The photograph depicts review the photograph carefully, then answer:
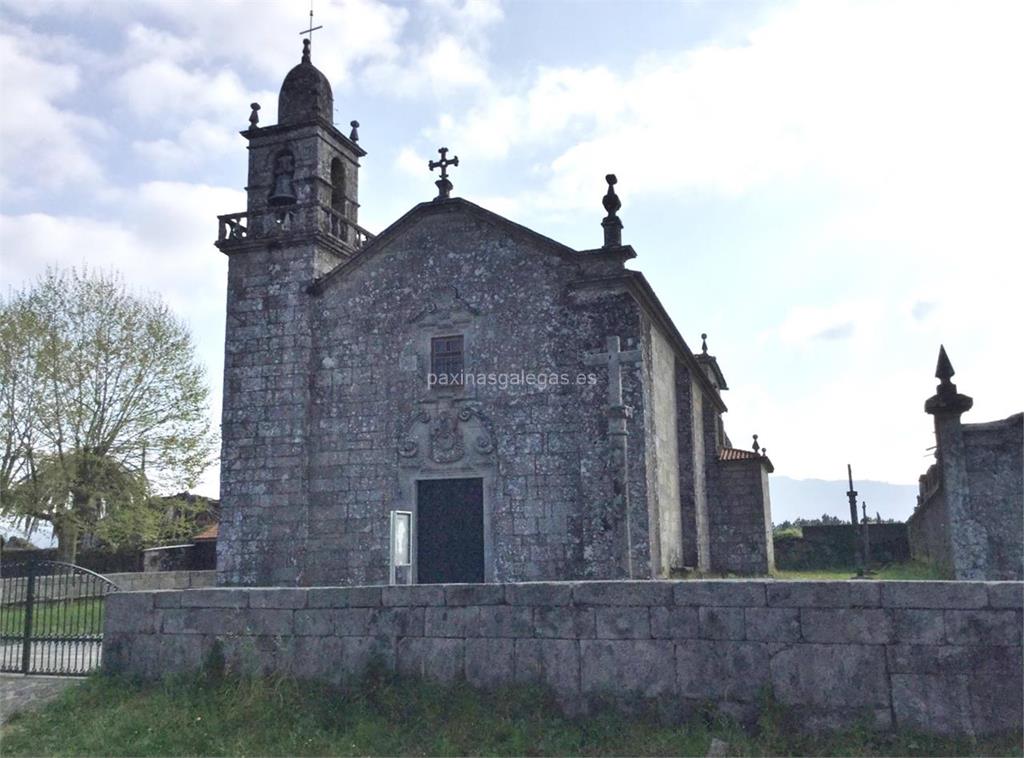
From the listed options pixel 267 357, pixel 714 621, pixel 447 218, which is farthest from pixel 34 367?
pixel 714 621

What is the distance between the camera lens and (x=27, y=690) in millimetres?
9547

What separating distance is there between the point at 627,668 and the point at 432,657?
2.01 meters

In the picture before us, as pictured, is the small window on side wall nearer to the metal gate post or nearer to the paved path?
the metal gate post

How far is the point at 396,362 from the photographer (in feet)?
51.7

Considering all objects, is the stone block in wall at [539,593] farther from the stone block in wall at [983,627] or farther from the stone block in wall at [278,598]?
the stone block in wall at [983,627]

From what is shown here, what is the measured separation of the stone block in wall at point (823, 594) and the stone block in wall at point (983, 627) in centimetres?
61

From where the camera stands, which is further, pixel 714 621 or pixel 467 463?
pixel 467 463

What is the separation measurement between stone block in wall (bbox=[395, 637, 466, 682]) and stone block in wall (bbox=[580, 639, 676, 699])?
1292 mm

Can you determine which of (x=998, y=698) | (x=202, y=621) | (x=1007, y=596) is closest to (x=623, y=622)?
(x=998, y=698)

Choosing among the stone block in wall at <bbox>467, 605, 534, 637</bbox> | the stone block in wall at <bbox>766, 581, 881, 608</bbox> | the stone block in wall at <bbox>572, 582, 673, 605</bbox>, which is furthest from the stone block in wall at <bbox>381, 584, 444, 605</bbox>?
the stone block in wall at <bbox>766, 581, 881, 608</bbox>

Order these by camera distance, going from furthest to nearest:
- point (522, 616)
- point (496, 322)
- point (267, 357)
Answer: point (267, 357), point (496, 322), point (522, 616)

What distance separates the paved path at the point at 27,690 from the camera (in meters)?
9.21

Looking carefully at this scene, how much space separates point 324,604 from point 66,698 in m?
3.17

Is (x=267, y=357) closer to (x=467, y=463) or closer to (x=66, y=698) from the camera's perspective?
(x=467, y=463)
